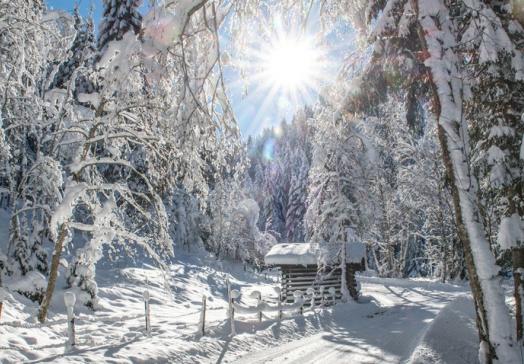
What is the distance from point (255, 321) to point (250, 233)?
42.3m

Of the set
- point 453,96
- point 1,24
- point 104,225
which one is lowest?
point 104,225

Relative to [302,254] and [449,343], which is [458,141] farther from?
[302,254]

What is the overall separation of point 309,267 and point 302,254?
1.88m

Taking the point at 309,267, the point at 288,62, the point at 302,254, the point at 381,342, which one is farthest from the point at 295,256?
the point at 288,62

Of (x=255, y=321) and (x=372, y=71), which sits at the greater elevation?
(x=372, y=71)

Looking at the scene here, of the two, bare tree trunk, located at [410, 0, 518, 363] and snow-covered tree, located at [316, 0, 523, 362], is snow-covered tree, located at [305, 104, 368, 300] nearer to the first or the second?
snow-covered tree, located at [316, 0, 523, 362]

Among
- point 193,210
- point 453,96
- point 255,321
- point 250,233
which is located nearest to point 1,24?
point 453,96

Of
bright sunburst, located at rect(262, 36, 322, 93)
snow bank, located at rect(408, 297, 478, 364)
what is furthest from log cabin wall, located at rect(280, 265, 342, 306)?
bright sunburst, located at rect(262, 36, 322, 93)

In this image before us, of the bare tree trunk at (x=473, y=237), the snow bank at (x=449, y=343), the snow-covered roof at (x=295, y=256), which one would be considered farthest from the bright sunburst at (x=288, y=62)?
the snow-covered roof at (x=295, y=256)

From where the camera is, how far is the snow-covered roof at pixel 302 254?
23.9 metres

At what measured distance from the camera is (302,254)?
23.9 m

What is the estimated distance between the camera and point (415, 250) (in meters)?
55.1

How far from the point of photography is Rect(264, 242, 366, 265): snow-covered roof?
78.4ft

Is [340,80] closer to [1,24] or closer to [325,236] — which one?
[1,24]
